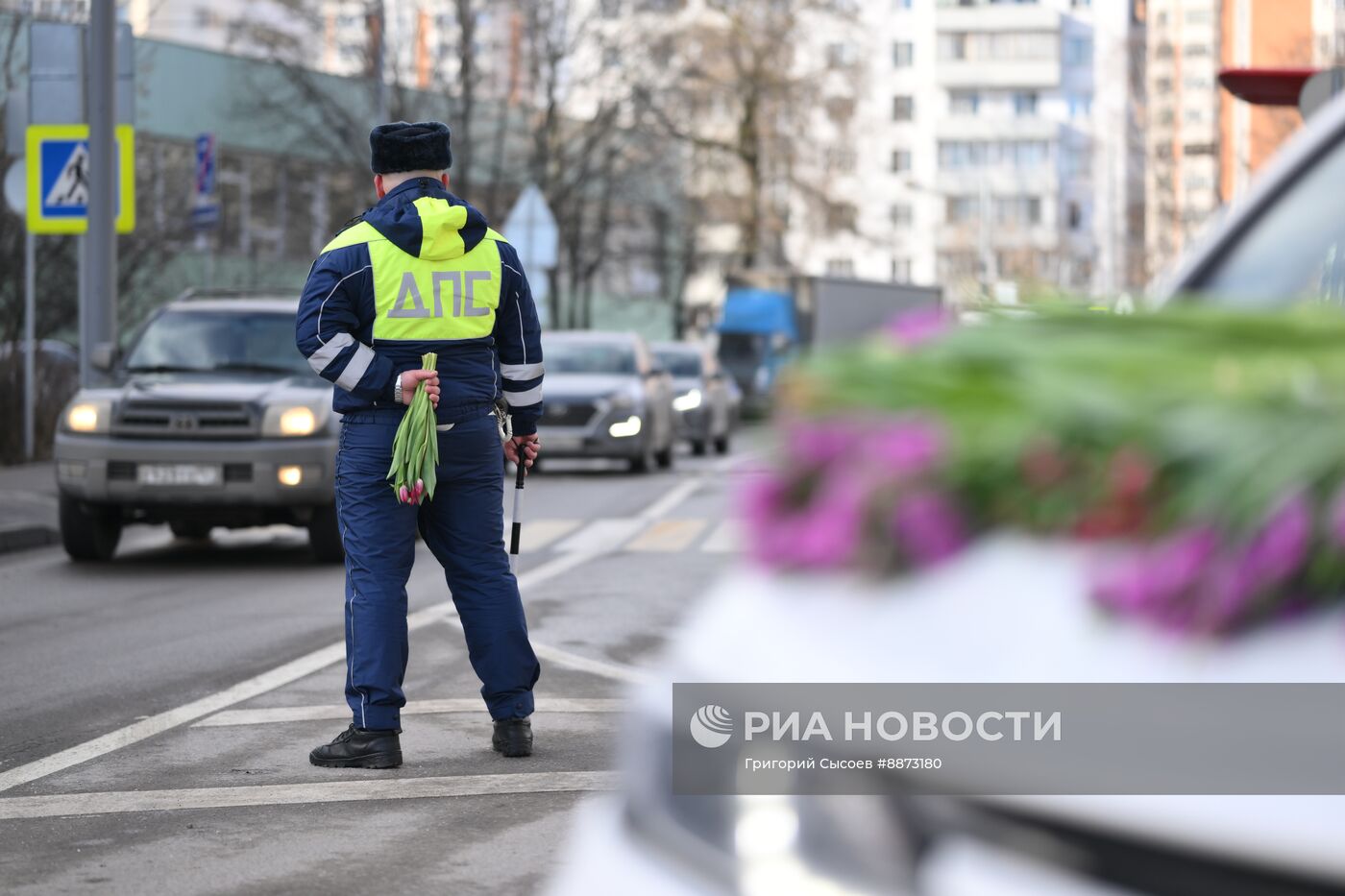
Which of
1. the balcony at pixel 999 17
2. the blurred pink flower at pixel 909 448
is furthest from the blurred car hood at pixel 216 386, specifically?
the balcony at pixel 999 17

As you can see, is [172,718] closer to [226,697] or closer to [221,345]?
[226,697]

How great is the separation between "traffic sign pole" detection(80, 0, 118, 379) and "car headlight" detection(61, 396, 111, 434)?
5240mm

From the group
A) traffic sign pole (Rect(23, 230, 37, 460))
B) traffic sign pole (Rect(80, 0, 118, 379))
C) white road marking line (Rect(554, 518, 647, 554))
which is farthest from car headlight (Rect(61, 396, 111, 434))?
traffic sign pole (Rect(23, 230, 37, 460))

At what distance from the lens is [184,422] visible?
43.4 feet

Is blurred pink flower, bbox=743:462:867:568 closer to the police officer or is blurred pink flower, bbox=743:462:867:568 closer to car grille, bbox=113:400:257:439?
the police officer

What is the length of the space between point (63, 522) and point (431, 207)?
787cm

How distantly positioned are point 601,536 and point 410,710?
8.65m

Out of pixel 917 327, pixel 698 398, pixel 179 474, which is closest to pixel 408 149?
pixel 917 327

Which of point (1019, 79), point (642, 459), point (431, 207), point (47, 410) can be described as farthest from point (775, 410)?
point (1019, 79)

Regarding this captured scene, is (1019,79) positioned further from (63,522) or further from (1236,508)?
(1236,508)

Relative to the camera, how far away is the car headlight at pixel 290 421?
43.2 ft

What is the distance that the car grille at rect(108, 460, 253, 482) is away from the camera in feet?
42.8

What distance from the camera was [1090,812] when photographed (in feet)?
5.67

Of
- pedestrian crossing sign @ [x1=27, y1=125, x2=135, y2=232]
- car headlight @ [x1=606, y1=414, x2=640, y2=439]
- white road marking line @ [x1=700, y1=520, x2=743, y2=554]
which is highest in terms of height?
pedestrian crossing sign @ [x1=27, y1=125, x2=135, y2=232]
